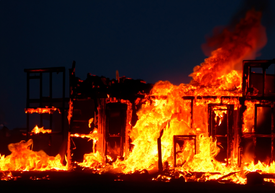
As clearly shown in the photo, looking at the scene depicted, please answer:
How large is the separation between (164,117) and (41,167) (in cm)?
602

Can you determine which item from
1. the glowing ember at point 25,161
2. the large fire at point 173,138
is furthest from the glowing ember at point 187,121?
the glowing ember at point 25,161

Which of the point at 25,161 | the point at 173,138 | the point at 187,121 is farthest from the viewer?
the point at 187,121

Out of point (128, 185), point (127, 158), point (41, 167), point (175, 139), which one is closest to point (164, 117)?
point (175, 139)

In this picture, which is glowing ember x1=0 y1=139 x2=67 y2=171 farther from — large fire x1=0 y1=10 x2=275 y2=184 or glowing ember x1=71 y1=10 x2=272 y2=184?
glowing ember x1=71 y1=10 x2=272 y2=184

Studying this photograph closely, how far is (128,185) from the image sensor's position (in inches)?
437

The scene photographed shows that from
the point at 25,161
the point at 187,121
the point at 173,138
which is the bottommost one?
the point at 25,161

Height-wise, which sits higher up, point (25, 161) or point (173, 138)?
point (173, 138)

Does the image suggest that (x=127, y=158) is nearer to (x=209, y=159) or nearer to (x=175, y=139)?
(x=175, y=139)

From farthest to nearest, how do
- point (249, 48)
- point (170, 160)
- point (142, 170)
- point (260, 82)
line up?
point (260, 82), point (249, 48), point (170, 160), point (142, 170)

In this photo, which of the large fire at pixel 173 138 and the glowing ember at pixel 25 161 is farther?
the glowing ember at pixel 25 161

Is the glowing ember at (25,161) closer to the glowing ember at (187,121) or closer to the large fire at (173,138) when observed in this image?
the large fire at (173,138)

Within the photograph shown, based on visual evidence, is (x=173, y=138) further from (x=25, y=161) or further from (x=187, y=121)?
(x=25, y=161)

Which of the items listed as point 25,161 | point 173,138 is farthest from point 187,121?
point 25,161

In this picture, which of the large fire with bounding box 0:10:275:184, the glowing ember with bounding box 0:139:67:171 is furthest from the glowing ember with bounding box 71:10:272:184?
the glowing ember with bounding box 0:139:67:171
